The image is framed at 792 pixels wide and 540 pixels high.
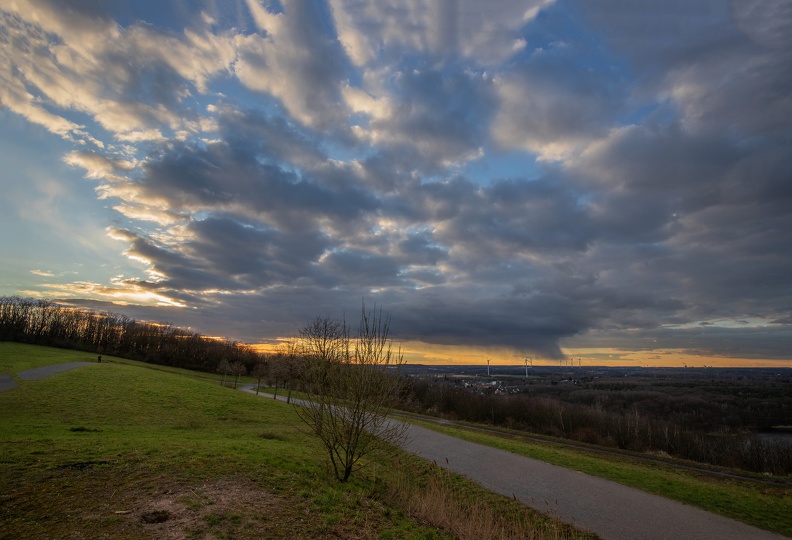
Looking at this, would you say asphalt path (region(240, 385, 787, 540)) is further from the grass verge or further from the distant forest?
the distant forest

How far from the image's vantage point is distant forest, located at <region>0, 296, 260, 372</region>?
8962cm

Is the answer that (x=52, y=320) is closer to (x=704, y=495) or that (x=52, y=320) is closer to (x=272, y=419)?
(x=272, y=419)

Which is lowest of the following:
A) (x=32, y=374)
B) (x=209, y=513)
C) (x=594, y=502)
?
(x=594, y=502)

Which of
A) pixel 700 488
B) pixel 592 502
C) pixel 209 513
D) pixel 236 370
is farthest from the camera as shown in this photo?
pixel 236 370

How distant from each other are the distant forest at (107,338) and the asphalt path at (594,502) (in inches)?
3399

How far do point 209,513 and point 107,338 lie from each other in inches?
4821

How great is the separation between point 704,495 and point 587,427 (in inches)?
1180

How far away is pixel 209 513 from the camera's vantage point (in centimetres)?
780

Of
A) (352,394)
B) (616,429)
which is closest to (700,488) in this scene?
(352,394)

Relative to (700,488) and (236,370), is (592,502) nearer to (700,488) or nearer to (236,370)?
(700,488)

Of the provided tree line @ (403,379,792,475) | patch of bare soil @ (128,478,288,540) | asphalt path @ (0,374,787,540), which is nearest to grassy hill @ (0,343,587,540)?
patch of bare soil @ (128,478,288,540)

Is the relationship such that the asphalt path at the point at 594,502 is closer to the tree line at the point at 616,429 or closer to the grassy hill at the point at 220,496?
the grassy hill at the point at 220,496

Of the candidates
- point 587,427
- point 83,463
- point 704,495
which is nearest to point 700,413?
point 587,427

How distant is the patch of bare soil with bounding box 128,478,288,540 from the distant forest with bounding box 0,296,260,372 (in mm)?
88916
